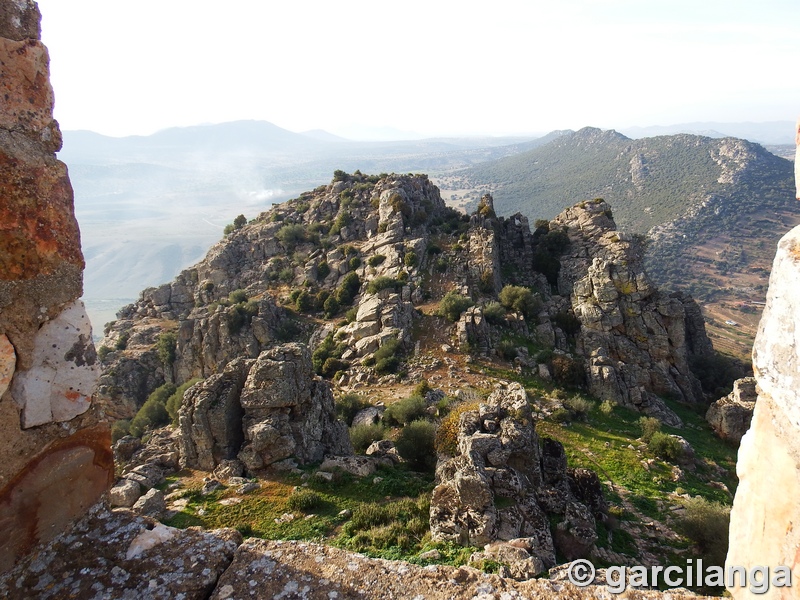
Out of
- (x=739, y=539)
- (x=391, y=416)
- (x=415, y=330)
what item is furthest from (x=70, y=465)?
(x=415, y=330)

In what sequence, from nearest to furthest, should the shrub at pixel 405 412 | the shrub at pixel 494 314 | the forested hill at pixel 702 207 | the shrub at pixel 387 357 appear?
the shrub at pixel 405 412, the shrub at pixel 387 357, the shrub at pixel 494 314, the forested hill at pixel 702 207

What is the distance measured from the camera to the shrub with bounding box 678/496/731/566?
1017 centimetres

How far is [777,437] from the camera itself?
9.91ft

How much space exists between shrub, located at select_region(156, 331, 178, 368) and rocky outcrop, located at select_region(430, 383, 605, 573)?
Result: 89.1ft

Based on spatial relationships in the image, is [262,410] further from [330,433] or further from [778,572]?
[778,572]

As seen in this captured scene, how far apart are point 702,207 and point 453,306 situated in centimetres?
8954

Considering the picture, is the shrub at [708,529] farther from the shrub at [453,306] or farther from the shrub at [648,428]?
the shrub at [453,306]

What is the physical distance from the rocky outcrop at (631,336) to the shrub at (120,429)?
25.9 m

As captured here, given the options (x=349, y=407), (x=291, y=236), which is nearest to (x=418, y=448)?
(x=349, y=407)

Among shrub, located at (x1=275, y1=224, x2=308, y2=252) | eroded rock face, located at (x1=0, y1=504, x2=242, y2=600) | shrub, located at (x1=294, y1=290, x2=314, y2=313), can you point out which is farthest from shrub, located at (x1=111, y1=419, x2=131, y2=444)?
eroded rock face, located at (x1=0, y1=504, x2=242, y2=600)

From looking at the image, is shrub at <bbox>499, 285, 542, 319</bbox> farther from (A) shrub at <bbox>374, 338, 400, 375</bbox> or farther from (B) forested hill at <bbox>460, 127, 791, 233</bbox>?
(B) forested hill at <bbox>460, 127, 791, 233</bbox>

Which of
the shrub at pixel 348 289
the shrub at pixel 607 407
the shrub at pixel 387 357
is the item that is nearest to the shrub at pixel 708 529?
the shrub at pixel 607 407

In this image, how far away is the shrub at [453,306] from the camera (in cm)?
2586

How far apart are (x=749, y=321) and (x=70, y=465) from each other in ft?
294
